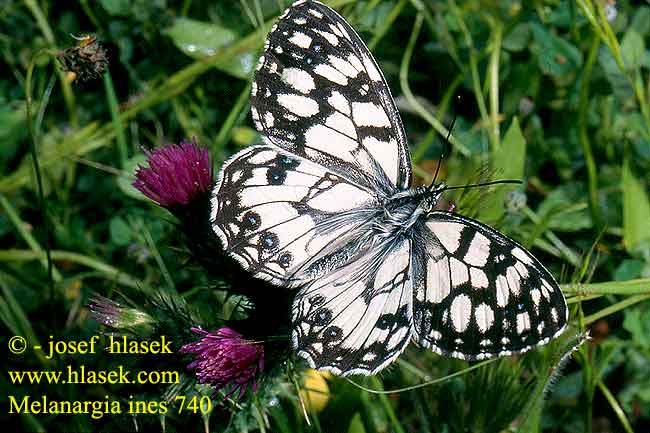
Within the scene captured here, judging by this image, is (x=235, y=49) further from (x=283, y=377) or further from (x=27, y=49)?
(x=283, y=377)

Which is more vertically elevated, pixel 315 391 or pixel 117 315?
pixel 117 315

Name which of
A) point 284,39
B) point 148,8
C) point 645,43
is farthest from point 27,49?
point 645,43

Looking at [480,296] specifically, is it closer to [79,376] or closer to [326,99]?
[326,99]

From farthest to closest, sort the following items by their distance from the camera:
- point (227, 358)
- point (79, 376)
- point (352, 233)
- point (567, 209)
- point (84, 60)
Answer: point (567, 209) → point (79, 376) → point (84, 60) → point (352, 233) → point (227, 358)

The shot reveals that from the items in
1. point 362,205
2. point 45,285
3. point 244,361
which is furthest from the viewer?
point 45,285

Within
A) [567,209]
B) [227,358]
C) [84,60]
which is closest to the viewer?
[227,358]

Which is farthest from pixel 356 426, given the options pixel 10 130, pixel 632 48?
pixel 10 130
